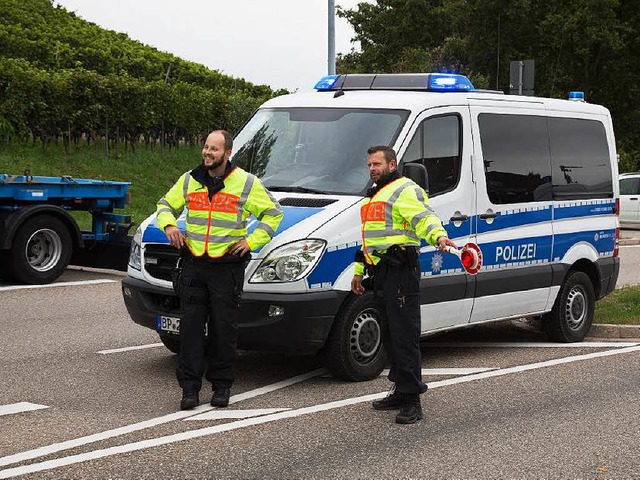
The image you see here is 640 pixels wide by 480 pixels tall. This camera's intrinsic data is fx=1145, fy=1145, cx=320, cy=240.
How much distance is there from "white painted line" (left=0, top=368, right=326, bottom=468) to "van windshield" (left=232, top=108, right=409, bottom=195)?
1.46 meters

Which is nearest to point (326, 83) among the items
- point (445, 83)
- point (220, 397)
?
point (445, 83)

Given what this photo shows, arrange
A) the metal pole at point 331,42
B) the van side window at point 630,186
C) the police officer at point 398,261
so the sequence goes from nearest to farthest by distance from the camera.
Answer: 1. the police officer at point 398,261
2. the metal pole at point 331,42
3. the van side window at point 630,186

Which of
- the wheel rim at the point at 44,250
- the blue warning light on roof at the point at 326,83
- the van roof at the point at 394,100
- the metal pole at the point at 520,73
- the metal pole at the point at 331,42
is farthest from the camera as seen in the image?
the metal pole at the point at 331,42

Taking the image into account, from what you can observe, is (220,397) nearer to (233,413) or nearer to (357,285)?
(233,413)

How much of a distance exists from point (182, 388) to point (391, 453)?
5.48 ft

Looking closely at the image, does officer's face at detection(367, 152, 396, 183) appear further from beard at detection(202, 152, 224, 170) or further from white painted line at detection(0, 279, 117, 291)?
white painted line at detection(0, 279, 117, 291)

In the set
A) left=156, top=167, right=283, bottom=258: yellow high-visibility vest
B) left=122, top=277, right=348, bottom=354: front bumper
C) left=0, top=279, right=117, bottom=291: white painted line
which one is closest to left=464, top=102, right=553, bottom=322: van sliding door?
left=122, top=277, right=348, bottom=354: front bumper

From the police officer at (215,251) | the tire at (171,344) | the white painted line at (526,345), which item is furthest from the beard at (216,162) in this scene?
the white painted line at (526,345)

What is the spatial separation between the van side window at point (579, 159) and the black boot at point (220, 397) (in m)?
3.85

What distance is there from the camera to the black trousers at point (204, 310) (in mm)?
7203

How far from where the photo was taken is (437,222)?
696 cm

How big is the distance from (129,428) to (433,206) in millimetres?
2998

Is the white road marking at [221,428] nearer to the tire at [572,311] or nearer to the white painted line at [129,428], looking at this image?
the white painted line at [129,428]

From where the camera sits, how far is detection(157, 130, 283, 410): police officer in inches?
283
